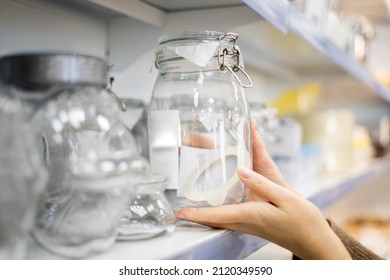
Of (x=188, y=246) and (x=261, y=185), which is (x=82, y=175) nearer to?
(x=188, y=246)

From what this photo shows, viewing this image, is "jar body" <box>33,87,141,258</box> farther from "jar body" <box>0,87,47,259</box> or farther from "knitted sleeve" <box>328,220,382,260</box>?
"knitted sleeve" <box>328,220,382,260</box>

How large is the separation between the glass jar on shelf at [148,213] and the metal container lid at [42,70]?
148 millimetres

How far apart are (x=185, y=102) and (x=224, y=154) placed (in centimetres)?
10

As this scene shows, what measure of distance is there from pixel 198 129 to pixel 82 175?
10.1 inches

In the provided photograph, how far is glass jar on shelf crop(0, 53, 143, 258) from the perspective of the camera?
0.54 meters

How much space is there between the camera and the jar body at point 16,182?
468mm

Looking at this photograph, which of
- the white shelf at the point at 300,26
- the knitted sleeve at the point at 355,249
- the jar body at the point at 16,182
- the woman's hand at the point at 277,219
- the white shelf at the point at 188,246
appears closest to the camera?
the jar body at the point at 16,182

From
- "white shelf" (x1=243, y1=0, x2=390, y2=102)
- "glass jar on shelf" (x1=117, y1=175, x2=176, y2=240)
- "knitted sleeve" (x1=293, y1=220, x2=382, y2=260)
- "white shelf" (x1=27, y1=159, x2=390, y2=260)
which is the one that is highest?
"white shelf" (x1=243, y1=0, x2=390, y2=102)

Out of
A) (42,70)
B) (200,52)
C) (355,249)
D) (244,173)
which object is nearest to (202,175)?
(244,173)

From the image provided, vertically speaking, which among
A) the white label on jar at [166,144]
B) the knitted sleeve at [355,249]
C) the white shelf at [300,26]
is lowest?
the knitted sleeve at [355,249]

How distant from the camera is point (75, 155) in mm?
595

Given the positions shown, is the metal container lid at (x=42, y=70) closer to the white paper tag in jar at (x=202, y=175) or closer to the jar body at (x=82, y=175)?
the jar body at (x=82, y=175)

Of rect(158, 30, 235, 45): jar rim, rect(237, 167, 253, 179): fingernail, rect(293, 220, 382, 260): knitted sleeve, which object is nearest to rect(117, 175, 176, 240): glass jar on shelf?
rect(237, 167, 253, 179): fingernail

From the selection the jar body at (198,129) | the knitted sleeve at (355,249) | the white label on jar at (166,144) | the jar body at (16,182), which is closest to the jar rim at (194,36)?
the jar body at (198,129)
